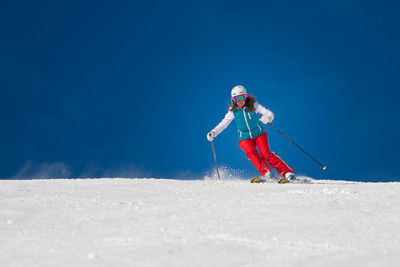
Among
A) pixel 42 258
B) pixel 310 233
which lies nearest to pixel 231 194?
pixel 310 233

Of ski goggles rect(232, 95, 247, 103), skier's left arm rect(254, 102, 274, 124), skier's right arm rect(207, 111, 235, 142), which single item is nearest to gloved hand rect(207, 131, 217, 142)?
skier's right arm rect(207, 111, 235, 142)

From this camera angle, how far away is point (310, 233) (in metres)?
3.16

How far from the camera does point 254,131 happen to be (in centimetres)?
805

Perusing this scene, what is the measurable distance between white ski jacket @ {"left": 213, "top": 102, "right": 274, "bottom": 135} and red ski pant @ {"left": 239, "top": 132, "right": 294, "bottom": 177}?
38 centimetres

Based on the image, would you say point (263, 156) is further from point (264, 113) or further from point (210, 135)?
point (210, 135)

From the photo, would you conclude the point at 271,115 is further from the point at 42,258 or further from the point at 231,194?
the point at 42,258

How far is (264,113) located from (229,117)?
2.17 ft

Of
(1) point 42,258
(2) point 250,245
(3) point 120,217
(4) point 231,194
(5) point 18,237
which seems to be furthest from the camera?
(4) point 231,194

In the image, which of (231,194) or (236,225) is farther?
(231,194)

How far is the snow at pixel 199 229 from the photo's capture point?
264cm

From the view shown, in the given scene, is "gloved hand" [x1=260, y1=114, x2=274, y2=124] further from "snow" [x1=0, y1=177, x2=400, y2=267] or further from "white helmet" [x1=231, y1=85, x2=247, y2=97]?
"snow" [x1=0, y1=177, x2=400, y2=267]

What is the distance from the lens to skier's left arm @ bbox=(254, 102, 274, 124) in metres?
8.01

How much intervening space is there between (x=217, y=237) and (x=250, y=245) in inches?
9.8

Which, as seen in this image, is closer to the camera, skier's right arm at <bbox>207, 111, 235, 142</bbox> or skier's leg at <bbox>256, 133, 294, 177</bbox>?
skier's leg at <bbox>256, 133, 294, 177</bbox>
